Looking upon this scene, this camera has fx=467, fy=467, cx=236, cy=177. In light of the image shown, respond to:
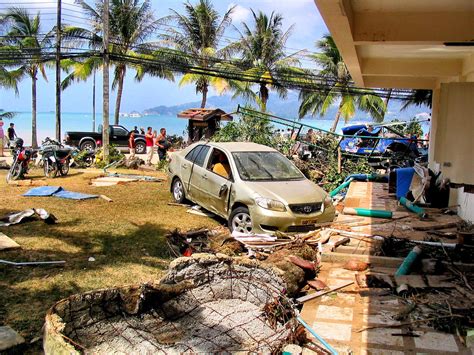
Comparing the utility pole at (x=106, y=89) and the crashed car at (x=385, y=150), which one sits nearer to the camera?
the crashed car at (x=385, y=150)

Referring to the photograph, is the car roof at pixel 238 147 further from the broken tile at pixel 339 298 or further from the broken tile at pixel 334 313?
the broken tile at pixel 334 313

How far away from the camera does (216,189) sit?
8.77m

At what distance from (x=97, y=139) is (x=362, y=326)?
79.0 feet

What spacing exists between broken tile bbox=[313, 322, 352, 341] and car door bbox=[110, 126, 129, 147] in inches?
926

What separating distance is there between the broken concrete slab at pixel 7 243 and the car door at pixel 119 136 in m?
19.9

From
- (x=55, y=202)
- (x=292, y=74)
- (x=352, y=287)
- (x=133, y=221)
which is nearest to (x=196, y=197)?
(x=133, y=221)

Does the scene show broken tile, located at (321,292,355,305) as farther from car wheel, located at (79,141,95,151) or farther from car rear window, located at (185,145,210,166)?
car wheel, located at (79,141,95,151)

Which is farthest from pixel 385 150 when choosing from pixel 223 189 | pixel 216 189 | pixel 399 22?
pixel 399 22

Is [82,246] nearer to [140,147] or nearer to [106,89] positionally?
[106,89]

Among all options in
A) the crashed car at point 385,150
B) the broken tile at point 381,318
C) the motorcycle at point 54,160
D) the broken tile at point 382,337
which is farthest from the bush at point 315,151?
the broken tile at point 382,337

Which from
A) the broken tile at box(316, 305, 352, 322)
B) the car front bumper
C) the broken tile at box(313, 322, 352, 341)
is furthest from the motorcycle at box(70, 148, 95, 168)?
the broken tile at box(313, 322, 352, 341)

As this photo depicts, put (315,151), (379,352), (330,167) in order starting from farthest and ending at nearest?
(315,151), (330,167), (379,352)

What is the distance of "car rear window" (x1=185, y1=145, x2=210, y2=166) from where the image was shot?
9.61 meters

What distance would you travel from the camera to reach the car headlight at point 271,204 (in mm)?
7527
